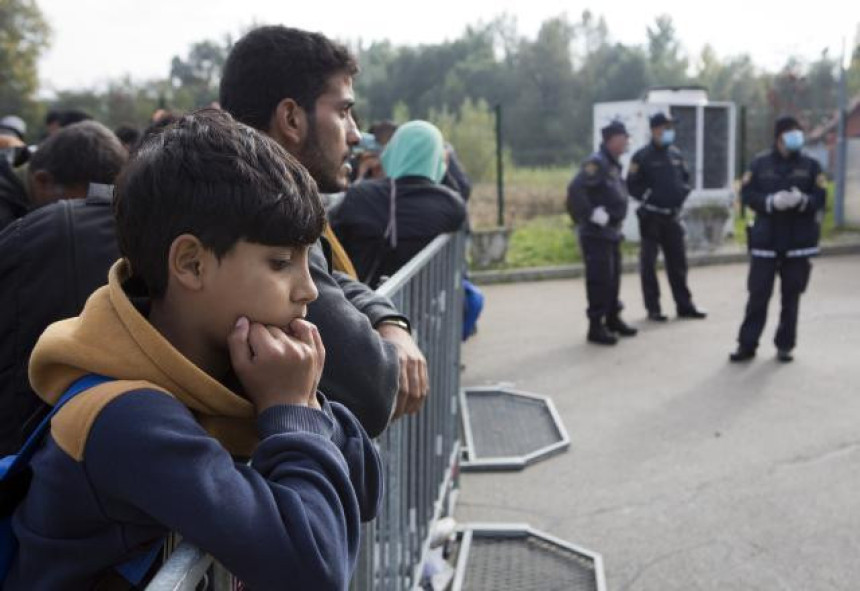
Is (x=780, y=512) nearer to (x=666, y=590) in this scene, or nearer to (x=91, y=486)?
(x=666, y=590)

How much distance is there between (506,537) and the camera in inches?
166

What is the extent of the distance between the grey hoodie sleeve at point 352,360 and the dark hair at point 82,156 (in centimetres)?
141

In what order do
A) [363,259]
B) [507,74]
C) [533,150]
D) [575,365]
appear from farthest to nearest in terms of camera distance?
[507,74] < [533,150] < [575,365] < [363,259]

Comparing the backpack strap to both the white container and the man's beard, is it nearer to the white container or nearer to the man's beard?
the man's beard

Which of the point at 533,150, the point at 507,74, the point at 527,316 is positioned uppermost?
the point at 507,74

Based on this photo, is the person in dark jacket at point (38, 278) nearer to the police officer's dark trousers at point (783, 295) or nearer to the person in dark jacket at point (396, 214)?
the person in dark jacket at point (396, 214)

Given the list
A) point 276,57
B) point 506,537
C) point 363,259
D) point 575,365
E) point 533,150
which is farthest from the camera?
point 533,150

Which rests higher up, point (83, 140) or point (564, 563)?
point (83, 140)

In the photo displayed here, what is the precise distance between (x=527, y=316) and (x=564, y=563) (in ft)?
18.3

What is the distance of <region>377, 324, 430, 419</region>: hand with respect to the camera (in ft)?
6.95

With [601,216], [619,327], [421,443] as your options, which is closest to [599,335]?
[619,327]

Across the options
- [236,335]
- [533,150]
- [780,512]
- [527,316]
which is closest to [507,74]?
[533,150]

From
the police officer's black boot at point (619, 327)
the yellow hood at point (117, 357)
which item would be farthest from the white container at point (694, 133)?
the yellow hood at point (117, 357)

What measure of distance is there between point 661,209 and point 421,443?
6195 millimetres
